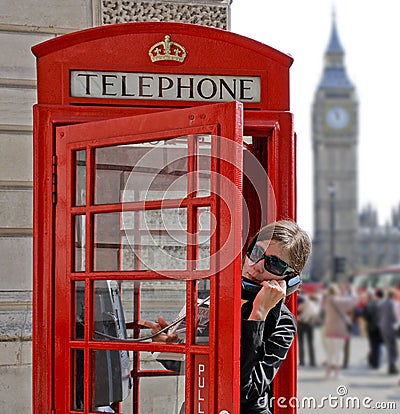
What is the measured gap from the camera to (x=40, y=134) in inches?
165

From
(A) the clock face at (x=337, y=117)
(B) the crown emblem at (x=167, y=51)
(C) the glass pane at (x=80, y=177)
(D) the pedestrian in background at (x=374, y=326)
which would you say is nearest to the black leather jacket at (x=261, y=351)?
(C) the glass pane at (x=80, y=177)

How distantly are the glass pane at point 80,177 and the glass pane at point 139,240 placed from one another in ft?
0.33

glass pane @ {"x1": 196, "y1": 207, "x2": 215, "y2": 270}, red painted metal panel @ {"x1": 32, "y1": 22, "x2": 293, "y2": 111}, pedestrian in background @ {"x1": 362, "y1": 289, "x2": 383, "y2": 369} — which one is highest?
red painted metal panel @ {"x1": 32, "y1": 22, "x2": 293, "y2": 111}

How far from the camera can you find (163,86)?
13.8 ft

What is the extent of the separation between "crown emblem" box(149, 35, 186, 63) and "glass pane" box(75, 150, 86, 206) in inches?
20.2

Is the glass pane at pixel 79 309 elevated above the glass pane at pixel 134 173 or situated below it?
below

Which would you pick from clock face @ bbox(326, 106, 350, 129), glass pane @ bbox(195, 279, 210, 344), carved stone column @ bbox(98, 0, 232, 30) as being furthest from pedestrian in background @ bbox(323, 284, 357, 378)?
clock face @ bbox(326, 106, 350, 129)

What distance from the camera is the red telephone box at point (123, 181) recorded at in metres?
3.99

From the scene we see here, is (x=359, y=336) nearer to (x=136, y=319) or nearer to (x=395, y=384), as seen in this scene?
(x=395, y=384)

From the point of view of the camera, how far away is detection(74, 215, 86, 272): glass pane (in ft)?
13.5

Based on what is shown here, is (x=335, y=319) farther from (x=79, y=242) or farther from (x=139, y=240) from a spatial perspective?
(x=79, y=242)

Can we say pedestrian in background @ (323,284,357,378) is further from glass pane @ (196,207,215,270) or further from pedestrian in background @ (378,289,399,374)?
glass pane @ (196,207,215,270)

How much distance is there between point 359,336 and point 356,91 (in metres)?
88.9

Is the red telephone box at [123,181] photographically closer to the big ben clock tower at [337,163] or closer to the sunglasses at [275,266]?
the sunglasses at [275,266]
